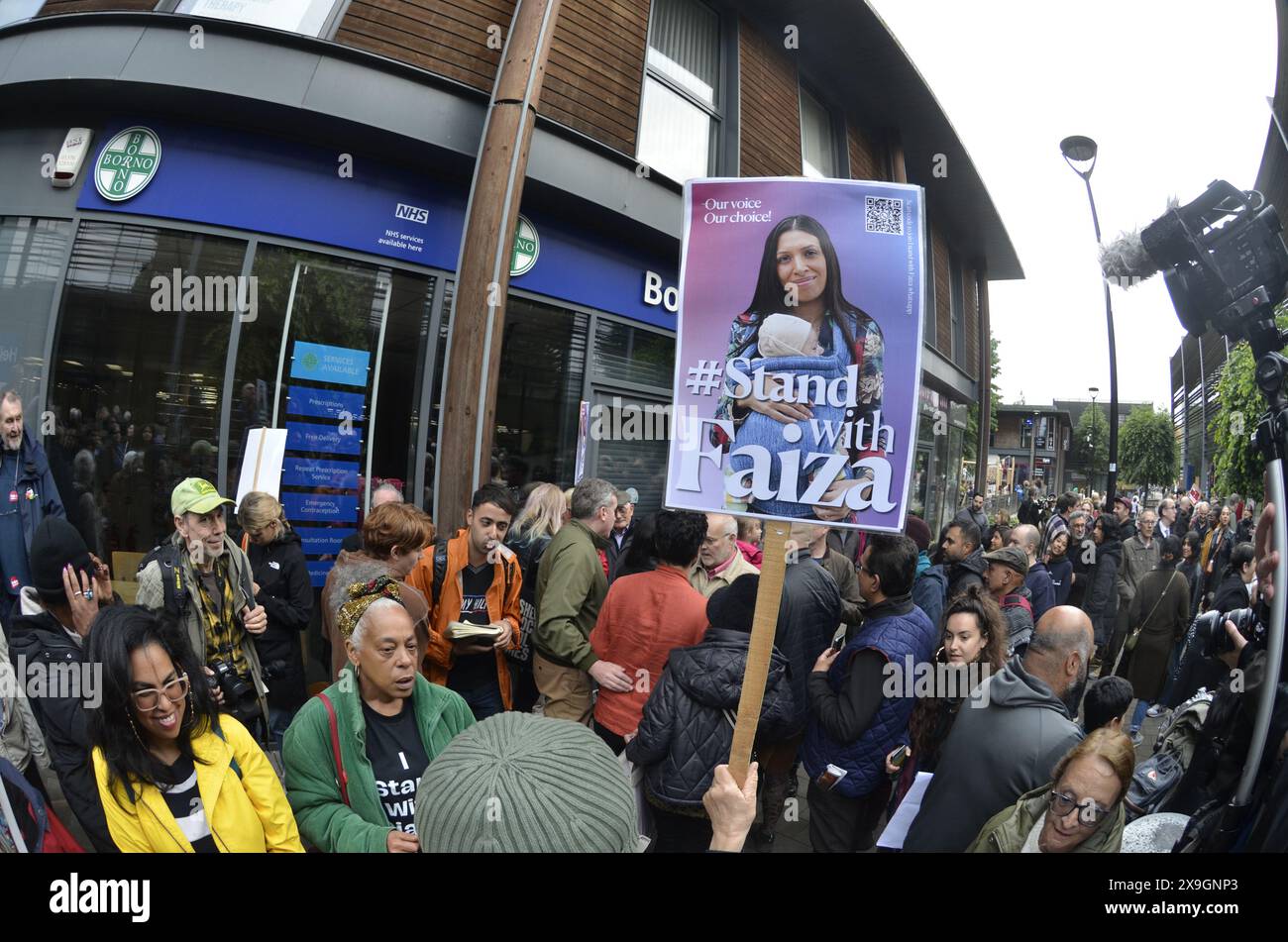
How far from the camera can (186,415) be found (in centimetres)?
597

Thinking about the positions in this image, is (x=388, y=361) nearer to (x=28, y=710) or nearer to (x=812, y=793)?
(x=28, y=710)

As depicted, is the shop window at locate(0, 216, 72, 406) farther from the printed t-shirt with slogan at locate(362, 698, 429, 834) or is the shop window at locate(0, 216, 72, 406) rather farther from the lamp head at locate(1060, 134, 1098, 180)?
the lamp head at locate(1060, 134, 1098, 180)

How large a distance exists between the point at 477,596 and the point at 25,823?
6.39ft

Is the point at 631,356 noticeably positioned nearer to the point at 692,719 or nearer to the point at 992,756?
the point at 692,719

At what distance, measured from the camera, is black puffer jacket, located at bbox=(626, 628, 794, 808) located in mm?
2668

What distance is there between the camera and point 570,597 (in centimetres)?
350

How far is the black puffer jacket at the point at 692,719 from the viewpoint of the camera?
2668mm

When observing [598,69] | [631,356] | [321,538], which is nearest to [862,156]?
[598,69]

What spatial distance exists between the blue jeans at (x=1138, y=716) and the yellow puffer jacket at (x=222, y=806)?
21.7ft

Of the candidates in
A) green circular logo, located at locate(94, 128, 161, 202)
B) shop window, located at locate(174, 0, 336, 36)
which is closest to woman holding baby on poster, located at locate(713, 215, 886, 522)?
green circular logo, located at locate(94, 128, 161, 202)

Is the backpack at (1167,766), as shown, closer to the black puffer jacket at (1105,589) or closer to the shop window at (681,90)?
the black puffer jacket at (1105,589)

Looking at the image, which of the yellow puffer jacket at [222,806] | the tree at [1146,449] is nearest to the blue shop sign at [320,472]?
the yellow puffer jacket at [222,806]
